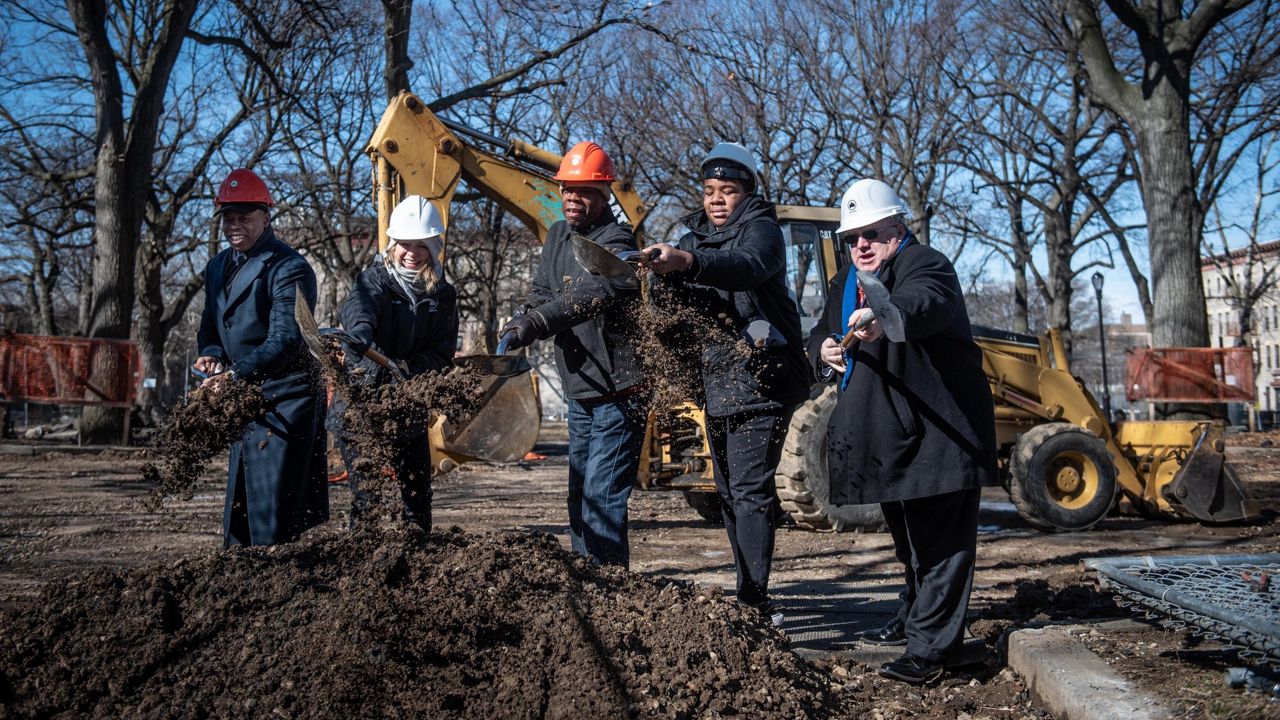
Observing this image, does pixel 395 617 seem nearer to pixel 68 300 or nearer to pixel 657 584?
pixel 657 584

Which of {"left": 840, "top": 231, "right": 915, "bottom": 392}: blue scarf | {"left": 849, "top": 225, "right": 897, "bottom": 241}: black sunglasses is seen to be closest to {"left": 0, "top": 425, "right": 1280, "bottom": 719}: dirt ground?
{"left": 840, "top": 231, "right": 915, "bottom": 392}: blue scarf

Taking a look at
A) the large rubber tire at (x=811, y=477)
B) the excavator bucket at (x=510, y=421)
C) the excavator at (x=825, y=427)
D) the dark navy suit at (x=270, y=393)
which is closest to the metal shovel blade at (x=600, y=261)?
the dark navy suit at (x=270, y=393)

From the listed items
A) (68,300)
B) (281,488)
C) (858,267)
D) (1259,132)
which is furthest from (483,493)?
(68,300)

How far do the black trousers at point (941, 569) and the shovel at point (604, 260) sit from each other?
4.36ft

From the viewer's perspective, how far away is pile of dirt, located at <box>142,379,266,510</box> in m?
4.06

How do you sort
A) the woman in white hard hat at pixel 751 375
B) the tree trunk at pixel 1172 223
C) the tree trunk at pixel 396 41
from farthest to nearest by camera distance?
the tree trunk at pixel 1172 223
the tree trunk at pixel 396 41
the woman in white hard hat at pixel 751 375

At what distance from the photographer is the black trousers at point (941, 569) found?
370cm

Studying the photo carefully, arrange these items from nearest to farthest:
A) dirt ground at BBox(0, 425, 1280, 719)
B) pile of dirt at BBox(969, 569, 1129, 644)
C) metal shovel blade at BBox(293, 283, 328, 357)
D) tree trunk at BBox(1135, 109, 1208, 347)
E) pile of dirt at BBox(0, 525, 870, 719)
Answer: pile of dirt at BBox(0, 525, 870, 719)
dirt ground at BBox(0, 425, 1280, 719)
metal shovel blade at BBox(293, 283, 328, 357)
pile of dirt at BBox(969, 569, 1129, 644)
tree trunk at BBox(1135, 109, 1208, 347)

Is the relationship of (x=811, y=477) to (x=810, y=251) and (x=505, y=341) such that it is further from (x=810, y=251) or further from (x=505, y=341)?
(x=505, y=341)

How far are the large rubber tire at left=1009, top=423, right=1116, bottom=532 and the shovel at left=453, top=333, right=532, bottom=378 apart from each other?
17.6 feet

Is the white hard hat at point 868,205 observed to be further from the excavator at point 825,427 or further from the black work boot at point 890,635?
the excavator at point 825,427

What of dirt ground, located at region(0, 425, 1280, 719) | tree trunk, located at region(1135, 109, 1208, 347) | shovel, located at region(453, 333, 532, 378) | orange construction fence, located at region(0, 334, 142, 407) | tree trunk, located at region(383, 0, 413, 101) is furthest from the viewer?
orange construction fence, located at region(0, 334, 142, 407)

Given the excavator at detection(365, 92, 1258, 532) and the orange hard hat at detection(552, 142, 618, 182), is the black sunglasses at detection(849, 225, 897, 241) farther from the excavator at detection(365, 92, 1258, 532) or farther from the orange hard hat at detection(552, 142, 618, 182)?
the excavator at detection(365, 92, 1258, 532)

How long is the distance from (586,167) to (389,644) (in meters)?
2.23
